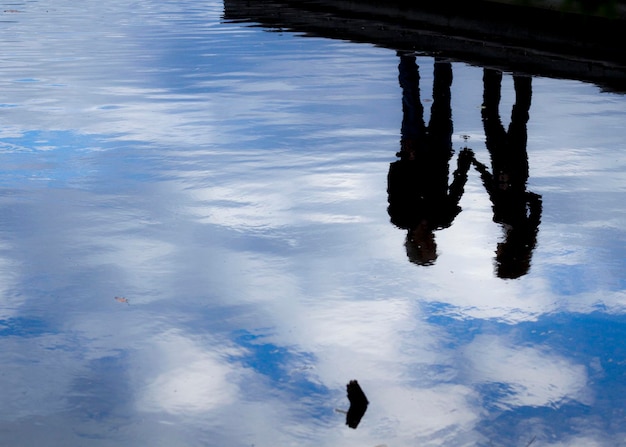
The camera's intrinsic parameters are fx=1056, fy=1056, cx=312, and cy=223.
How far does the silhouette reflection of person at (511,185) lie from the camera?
7.21 m

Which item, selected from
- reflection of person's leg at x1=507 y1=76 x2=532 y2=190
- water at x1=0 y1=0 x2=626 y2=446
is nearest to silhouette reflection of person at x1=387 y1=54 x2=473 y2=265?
water at x1=0 y1=0 x2=626 y2=446

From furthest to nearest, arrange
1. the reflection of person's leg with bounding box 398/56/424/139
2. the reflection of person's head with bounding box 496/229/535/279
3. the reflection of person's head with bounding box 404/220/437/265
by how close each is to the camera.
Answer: the reflection of person's leg with bounding box 398/56/424/139
the reflection of person's head with bounding box 404/220/437/265
the reflection of person's head with bounding box 496/229/535/279

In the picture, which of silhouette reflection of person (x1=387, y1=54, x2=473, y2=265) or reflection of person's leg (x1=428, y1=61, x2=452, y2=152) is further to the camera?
reflection of person's leg (x1=428, y1=61, x2=452, y2=152)

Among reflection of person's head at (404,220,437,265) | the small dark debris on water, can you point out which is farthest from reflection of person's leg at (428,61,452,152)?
the small dark debris on water

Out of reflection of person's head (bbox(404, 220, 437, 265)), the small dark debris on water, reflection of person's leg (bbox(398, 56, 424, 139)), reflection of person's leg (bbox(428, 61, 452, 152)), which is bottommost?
reflection of person's leg (bbox(428, 61, 452, 152))

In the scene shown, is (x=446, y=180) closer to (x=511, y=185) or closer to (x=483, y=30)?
(x=511, y=185)

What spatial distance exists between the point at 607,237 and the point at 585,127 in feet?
14.3

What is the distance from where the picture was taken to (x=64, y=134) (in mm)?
11602

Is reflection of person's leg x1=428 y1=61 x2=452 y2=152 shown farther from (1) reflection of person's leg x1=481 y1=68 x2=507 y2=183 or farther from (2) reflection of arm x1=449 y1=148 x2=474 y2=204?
(1) reflection of person's leg x1=481 y1=68 x2=507 y2=183

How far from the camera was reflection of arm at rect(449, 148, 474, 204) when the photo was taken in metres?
8.92

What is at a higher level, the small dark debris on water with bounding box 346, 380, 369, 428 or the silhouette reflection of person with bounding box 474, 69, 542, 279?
the small dark debris on water with bounding box 346, 380, 369, 428

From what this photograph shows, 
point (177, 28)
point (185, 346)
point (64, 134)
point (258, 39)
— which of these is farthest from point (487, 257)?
point (177, 28)

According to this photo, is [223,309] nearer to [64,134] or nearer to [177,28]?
[64,134]

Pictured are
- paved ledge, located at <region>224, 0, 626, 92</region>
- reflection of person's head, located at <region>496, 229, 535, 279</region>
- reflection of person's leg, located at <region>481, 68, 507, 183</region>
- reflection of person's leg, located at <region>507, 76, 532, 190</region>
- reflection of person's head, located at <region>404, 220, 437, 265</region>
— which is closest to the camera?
reflection of person's head, located at <region>496, 229, 535, 279</region>
